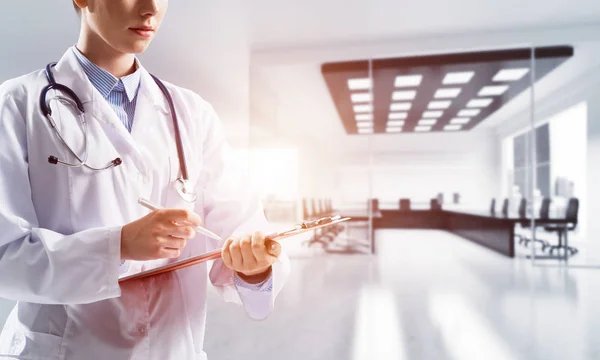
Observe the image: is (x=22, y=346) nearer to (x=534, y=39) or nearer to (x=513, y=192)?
(x=534, y=39)

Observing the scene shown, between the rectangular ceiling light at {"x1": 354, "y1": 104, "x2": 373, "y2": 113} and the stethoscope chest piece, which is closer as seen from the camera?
the stethoscope chest piece

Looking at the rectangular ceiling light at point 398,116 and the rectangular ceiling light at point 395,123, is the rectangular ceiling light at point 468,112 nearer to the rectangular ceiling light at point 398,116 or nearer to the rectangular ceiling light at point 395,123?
the rectangular ceiling light at point 398,116

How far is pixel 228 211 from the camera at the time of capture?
687 mm

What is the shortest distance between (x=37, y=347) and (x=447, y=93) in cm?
789

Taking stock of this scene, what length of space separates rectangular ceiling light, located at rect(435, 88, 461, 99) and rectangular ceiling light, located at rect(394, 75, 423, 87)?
0.75 metres

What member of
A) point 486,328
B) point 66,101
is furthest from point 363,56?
point 66,101

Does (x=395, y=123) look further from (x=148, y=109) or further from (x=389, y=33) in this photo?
(x=148, y=109)

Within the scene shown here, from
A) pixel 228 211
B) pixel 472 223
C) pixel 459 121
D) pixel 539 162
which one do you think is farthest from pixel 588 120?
pixel 228 211

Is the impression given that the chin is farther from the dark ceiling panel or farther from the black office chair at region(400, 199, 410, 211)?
the black office chair at region(400, 199, 410, 211)

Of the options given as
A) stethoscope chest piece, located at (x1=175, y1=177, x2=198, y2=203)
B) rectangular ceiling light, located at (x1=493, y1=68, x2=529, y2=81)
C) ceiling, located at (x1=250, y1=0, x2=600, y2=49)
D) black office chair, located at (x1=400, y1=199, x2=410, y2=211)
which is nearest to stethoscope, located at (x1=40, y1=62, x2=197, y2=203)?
stethoscope chest piece, located at (x1=175, y1=177, x2=198, y2=203)

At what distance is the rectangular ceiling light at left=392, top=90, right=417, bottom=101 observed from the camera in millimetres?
7339

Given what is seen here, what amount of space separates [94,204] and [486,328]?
108 inches

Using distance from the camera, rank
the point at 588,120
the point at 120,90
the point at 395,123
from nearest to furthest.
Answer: the point at 120,90
the point at 588,120
the point at 395,123

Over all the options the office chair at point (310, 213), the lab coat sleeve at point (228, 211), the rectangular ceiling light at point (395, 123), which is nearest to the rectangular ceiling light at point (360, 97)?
the office chair at point (310, 213)
